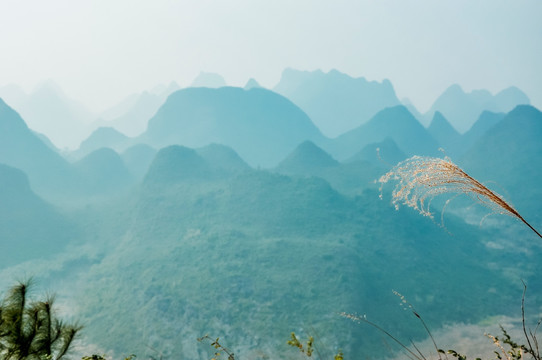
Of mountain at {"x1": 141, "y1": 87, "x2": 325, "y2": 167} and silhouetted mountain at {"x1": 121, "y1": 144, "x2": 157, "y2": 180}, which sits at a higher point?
mountain at {"x1": 141, "y1": 87, "x2": 325, "y2": 167}

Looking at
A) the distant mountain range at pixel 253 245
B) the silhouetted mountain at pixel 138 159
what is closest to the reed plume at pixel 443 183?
the distant mountain range at pixel 253 245

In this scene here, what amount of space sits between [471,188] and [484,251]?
145ft

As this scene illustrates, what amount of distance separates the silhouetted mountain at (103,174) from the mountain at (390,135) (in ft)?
158

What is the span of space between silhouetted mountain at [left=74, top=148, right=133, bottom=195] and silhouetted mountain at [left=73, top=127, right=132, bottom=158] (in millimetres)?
26811

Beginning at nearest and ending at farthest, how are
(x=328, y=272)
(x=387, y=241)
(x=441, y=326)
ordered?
1. (x=441, y=326)
2. (x=328, y=272)
3. (x=387, y=241)

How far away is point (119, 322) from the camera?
89.8 ft

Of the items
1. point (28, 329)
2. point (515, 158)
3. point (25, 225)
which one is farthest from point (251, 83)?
point (28, 329)

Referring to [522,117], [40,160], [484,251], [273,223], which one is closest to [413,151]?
[522,117]

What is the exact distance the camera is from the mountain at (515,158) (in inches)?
2034

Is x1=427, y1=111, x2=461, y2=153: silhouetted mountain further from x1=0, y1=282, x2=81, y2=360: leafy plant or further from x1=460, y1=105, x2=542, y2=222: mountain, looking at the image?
x1=0, y1=282, x2=81, y2=360: leafy plant

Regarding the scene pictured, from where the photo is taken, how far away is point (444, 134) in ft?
319

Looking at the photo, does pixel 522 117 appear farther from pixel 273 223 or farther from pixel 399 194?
pixel 399 194

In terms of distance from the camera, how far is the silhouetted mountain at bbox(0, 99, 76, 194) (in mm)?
64431

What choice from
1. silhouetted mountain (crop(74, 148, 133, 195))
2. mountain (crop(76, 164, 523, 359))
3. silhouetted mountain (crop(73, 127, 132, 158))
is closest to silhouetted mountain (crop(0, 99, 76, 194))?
silhouetted mountain (crop(74, 148, 133, 195))
